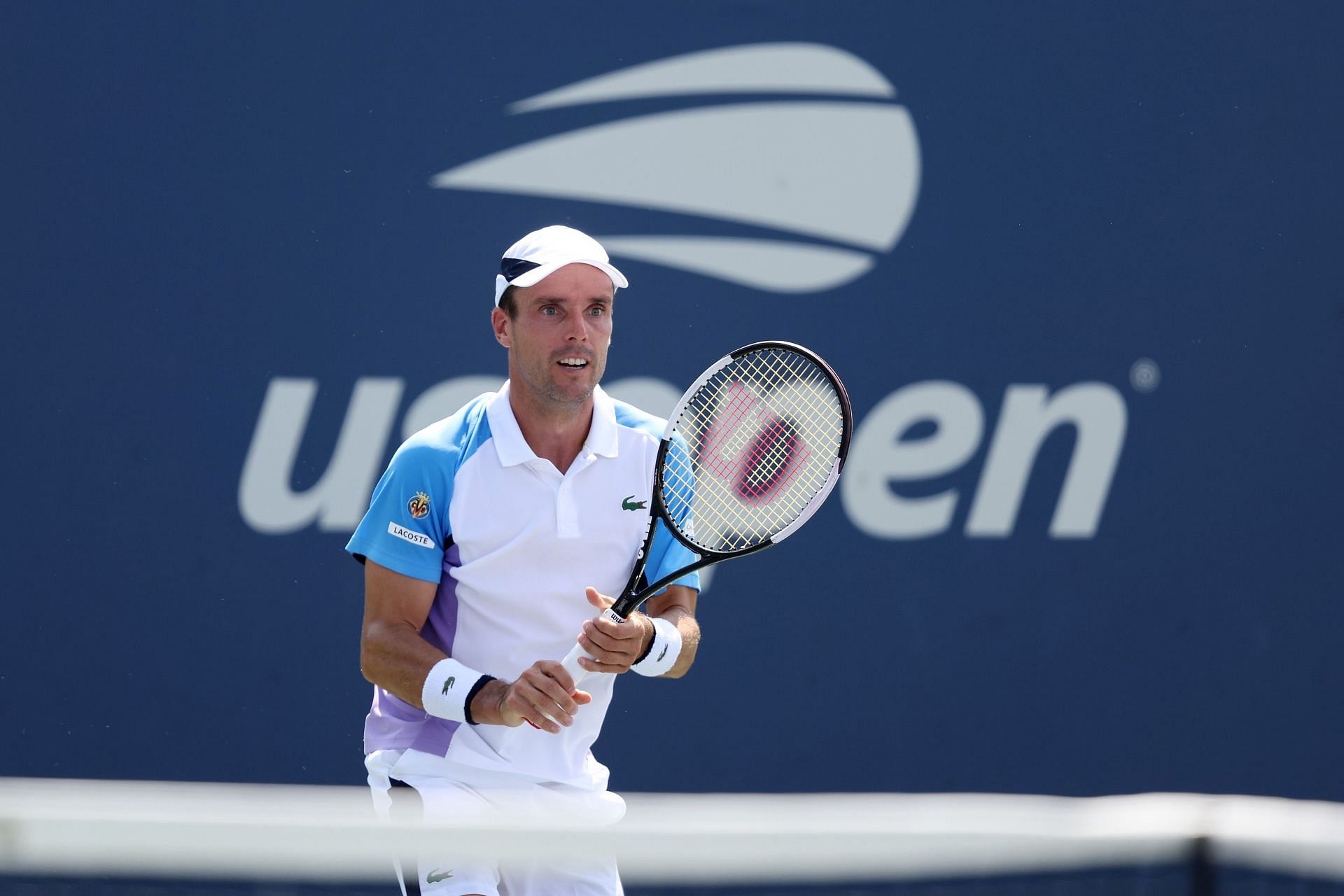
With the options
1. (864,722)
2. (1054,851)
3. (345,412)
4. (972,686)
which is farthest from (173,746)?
(1054,851)

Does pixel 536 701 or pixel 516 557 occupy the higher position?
pixel 516 557

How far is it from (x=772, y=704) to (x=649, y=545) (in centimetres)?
168

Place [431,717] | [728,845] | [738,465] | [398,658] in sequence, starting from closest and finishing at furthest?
1. [728,845]
2. [398,658]
3. [431,717]
4. [738,465]

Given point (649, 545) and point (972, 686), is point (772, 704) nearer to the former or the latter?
point (972, 686)

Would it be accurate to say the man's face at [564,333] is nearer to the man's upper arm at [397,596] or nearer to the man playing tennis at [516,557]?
the man playing tennis at [516,557]

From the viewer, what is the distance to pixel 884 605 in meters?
4.37

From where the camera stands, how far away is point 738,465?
3.19 meters

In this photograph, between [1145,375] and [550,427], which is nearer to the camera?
[550,427]

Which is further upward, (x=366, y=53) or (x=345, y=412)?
(x=366, y=53)

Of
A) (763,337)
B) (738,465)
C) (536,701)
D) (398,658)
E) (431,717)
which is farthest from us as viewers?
(763,337)

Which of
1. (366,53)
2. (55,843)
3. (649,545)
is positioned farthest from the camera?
(366,53)

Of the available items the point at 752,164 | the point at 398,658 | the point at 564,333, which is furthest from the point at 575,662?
the point at 752,164

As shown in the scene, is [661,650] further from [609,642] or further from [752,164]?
[752,164]

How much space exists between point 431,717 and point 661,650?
451 millimetres
